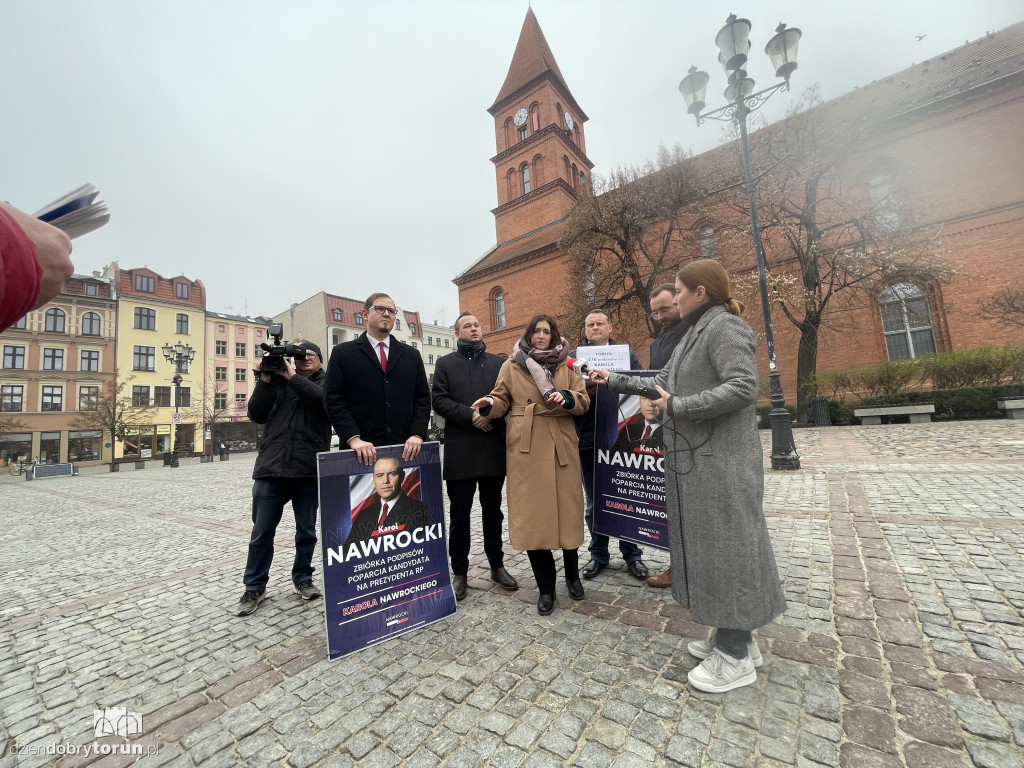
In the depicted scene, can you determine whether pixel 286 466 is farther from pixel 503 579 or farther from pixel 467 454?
pixel 503 579

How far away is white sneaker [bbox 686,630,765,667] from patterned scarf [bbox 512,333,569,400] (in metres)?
1.69

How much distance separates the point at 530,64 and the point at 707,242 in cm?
2432

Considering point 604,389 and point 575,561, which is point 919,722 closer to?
point 575,561

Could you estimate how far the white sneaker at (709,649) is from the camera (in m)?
2.21

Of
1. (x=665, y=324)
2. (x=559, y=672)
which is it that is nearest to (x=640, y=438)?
(x=665, y=324)

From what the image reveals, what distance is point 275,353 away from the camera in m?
3.22

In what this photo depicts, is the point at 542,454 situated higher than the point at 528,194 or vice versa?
the point at 528,194

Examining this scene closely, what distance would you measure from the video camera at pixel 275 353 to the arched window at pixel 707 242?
65.6 feet

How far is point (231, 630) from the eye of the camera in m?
3.04

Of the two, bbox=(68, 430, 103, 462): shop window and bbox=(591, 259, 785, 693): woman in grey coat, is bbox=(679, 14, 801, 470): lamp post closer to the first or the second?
bbox=(591, 259, 785, 693): woman in grey coat

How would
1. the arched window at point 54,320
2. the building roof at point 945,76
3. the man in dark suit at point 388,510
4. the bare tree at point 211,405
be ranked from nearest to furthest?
1. the man in dark suit at point 388,510
2. the building roof at point 945,76
3. the arched window at point 54,320
4. the bare tree at point 211,405

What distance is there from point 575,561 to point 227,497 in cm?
1038

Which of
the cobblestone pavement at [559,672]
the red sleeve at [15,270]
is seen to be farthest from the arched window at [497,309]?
the red sleeve at [15,270]

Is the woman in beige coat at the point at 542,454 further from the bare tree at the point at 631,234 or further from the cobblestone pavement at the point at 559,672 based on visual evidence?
the bare tree at the point at 631,234
